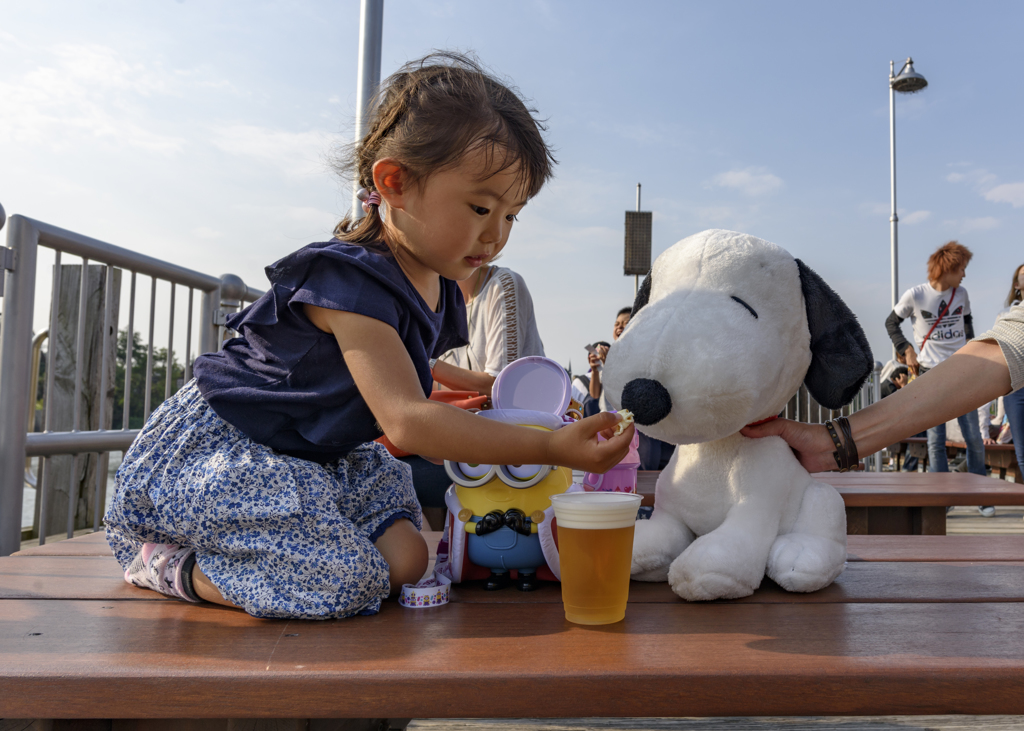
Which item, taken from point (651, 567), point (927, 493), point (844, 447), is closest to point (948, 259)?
point (927, 493)

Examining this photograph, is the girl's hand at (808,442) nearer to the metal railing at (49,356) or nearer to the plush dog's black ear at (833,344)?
the plush dog's black ear at (833,344)

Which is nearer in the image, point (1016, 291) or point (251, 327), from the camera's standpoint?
point (251, 327)

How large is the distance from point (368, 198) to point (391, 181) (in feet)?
0.43

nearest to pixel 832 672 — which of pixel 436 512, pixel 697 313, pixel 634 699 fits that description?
pixel 634 699

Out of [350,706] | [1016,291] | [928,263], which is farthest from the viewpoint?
[928,263]

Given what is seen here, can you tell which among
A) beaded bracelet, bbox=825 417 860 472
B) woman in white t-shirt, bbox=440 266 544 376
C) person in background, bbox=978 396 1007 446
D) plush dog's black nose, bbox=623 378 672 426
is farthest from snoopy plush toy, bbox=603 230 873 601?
person in background, bbox=978 396 1007 446

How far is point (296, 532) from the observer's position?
48.4 inches

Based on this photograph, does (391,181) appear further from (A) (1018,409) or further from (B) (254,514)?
(A) (1018,409)

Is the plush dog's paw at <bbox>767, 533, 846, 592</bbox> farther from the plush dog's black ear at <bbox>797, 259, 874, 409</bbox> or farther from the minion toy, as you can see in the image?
the minion toy

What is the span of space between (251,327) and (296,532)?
1.44 ft

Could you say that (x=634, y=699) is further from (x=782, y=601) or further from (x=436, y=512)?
(x=436, y=512)

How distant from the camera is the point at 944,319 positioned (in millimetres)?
5469

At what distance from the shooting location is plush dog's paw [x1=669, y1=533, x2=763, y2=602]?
1175 mm

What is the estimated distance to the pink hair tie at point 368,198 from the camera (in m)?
1.45
